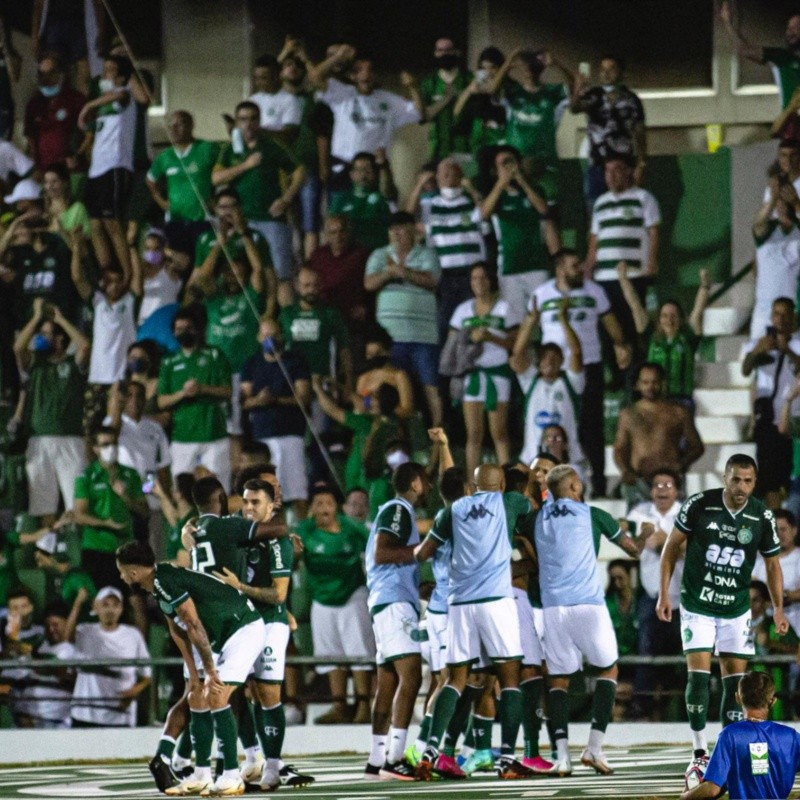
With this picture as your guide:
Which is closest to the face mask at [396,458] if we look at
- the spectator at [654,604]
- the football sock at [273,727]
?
the spectator at [654,604]

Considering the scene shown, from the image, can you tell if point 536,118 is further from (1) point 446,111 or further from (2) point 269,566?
(2) point 269,566

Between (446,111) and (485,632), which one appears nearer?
(485,632)

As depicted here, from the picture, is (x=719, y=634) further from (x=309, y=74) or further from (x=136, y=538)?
(x=309, y=74)

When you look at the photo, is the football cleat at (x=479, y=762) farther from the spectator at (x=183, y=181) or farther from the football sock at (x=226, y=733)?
the spectator at (x=183, y=181)

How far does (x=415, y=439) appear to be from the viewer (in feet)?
54.9

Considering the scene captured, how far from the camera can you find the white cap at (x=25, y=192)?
1886 cm

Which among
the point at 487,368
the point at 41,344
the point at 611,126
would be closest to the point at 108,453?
the point at 41,344

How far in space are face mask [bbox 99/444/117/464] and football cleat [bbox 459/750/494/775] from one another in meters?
6.19

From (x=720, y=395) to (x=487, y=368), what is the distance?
2.14 m

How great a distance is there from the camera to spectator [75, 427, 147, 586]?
16.5 meters

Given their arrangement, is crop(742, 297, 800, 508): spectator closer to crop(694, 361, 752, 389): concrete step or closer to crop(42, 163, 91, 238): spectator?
crop(694, 361, 752, 389): concrete step

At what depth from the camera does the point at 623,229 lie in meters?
17.1

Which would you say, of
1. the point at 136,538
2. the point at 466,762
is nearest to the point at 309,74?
the point at 136,538

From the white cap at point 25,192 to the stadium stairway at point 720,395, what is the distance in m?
6.24
